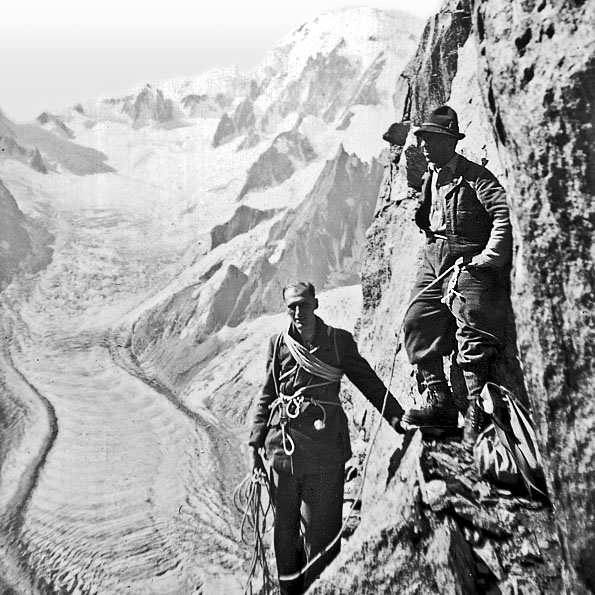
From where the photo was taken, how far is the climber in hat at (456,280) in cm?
309

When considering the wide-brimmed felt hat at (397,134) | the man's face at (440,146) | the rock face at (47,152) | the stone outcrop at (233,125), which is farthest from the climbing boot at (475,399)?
the rock face at (47,152)

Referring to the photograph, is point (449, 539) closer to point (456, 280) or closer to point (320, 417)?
point (320, 417)

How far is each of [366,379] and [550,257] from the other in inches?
46.8

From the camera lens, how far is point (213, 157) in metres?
5.12

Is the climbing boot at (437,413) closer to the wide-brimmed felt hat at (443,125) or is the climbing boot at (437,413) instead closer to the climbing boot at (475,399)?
the climbing boot at (475,399)

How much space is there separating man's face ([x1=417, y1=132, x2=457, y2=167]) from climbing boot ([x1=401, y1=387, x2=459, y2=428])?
116 centimetres

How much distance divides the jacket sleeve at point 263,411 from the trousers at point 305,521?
0.23 metres

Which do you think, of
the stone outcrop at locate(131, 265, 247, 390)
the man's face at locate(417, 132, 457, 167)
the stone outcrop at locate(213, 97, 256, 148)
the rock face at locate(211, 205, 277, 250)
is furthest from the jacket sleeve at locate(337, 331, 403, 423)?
the stone outcrop at locate(213, 97, 256, 148)

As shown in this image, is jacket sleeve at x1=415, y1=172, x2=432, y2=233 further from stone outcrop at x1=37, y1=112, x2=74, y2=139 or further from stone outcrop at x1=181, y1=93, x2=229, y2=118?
stone outcrop at x1=37, y1=112, x2=74, y2=139

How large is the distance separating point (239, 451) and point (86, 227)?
6.97 feet

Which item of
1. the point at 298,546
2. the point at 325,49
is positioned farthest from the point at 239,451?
the point at 325,49

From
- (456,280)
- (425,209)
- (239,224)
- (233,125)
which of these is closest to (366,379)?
(456,280)

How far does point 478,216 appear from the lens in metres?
3.16

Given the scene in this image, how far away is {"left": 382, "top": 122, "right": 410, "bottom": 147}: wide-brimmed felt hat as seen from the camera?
420cm
